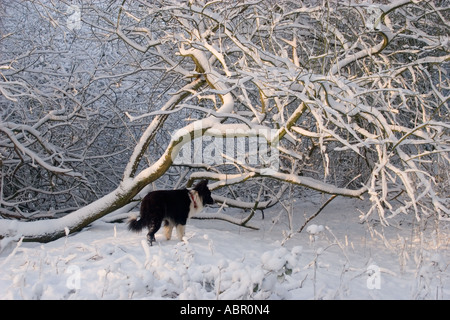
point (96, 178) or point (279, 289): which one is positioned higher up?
point (96, 178)

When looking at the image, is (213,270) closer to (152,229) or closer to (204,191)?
(152,229)

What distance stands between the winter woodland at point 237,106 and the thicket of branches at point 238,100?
40mm

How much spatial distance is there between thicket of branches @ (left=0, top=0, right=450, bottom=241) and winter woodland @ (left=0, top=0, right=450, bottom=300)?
0.13 ft

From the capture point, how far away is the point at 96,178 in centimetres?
1055

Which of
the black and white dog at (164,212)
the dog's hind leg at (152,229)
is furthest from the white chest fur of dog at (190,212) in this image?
the dog's hind leg at (152,229)

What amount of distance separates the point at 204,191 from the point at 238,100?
2.06 m

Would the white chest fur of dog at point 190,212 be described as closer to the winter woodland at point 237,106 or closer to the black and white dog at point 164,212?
the black and white dog at point 164,212

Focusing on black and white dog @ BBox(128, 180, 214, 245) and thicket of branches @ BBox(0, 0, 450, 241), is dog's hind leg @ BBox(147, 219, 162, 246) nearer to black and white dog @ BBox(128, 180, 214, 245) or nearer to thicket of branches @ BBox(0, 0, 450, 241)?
black and white dog @ BBox(128, 180, 214, 245)

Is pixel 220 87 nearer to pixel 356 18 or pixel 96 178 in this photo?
pixel 356 18

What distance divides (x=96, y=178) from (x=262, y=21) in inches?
212

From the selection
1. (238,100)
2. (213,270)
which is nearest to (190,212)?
(238,100)

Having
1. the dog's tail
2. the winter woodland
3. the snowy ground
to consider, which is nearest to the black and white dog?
the dog's tail

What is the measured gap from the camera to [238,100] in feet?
27.6
